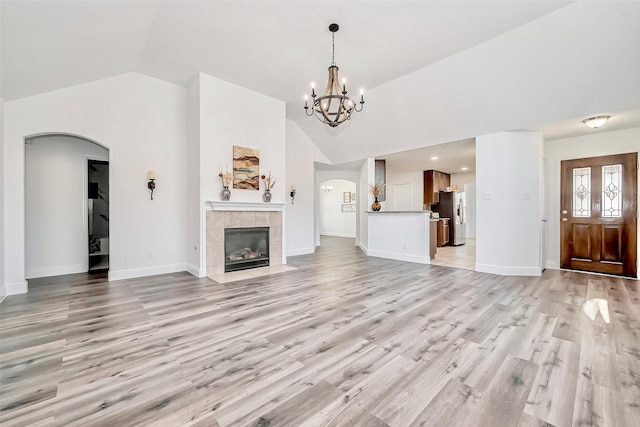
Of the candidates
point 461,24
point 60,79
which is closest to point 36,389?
point 60,79

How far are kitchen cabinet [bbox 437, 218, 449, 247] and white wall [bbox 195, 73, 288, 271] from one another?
5542mm

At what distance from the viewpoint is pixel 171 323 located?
2732 millimetres

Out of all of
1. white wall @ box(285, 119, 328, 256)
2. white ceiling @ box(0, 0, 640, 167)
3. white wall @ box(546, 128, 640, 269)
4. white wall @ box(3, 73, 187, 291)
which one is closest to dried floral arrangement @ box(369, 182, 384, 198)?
white wall @ box(285, 119, 328, 256)

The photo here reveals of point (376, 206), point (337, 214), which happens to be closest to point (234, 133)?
point (376, 206)

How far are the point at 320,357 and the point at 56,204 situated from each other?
5.55m

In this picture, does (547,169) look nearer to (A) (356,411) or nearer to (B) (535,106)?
(B) (535,106)

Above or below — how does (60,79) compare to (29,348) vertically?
above

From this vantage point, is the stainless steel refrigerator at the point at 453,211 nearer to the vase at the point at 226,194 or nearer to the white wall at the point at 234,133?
the white wall at the point at 234,133

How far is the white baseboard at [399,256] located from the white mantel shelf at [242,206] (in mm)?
2685

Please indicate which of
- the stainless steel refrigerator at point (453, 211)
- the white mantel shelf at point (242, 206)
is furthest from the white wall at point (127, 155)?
the stainless steel refrigerator at point (453, 211)

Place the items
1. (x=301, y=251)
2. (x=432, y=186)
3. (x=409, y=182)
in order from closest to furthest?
1. (x=301, y=251)
2. (x=432, y=186)
3. (x=409, y=182)

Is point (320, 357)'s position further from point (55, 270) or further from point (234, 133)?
point (55, 270)

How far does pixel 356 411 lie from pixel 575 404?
128 centimetres

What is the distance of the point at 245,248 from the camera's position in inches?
214
